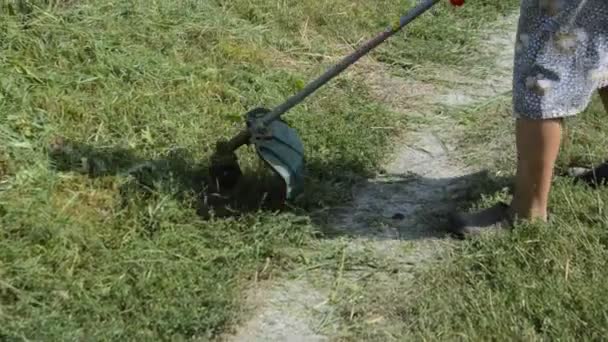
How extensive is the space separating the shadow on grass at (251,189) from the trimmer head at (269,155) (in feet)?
0.16

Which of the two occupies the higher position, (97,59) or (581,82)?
(581,82)

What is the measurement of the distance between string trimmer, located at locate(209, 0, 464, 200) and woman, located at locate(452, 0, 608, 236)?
0.45m

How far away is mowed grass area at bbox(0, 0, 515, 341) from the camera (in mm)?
3012

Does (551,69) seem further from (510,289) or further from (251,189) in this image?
(251,189)

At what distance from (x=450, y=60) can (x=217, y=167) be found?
2121mm

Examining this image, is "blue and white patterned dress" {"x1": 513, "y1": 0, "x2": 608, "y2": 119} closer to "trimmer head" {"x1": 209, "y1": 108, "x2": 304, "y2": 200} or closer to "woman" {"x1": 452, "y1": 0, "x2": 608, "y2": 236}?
"woman" {"x1": 452, "y1": 0, "x2": 608, "y2": 236}

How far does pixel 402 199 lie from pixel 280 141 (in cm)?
58

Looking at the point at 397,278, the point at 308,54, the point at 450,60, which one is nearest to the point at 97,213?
the point at 397,278

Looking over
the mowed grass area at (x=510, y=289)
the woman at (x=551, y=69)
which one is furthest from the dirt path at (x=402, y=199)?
the woman at (x=551, y=69)

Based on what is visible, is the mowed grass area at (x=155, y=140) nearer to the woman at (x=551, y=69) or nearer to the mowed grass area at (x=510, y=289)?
the mowed grass area at (x=510, y=289)

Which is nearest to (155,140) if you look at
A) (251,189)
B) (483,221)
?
(251,189)

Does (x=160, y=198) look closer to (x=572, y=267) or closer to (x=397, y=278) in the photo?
(x=397, y=278)

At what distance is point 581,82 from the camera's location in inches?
125

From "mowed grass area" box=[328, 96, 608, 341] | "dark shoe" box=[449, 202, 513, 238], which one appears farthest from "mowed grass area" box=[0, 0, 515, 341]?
"dark shoe" box=[449, 202, 513, 238]
